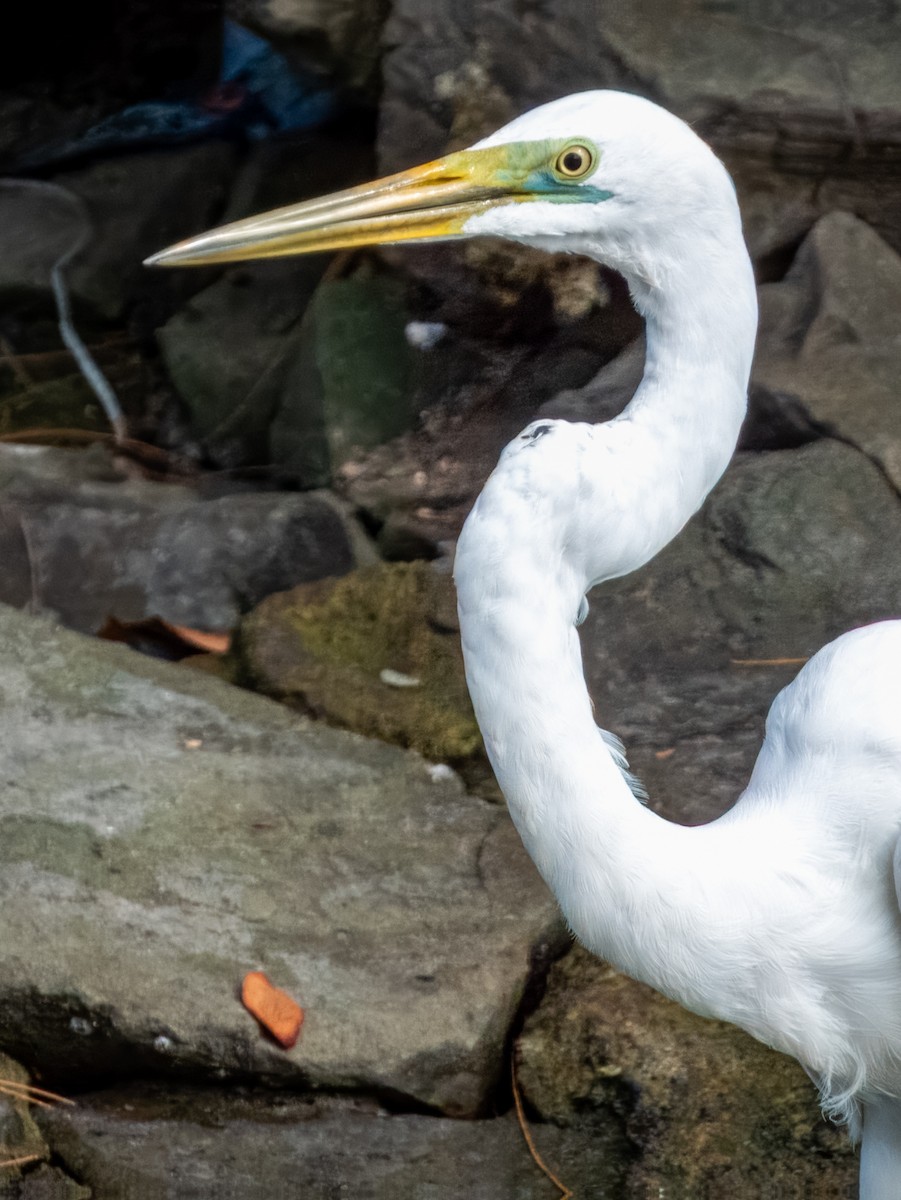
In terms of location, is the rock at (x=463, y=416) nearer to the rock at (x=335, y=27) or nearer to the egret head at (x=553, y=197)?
the rock at (x=335, y=27)

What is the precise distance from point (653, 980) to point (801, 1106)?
0.73m

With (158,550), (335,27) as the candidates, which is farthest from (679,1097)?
(335,27)

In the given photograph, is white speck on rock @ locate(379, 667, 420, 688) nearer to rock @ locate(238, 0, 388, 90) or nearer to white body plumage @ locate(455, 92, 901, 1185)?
white body plumage @ locate(455, 92, 901, 1185)

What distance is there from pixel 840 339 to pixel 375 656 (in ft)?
4.82

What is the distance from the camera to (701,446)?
1.55 m

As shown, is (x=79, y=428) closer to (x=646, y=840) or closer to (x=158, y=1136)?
(x=158, y=1136)

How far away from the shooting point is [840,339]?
3.66 meters

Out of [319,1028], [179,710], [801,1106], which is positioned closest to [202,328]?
[179,710]

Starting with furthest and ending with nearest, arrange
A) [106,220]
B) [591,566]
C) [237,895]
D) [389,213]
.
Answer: [106,220], [237,895], [389,213], [591,566]

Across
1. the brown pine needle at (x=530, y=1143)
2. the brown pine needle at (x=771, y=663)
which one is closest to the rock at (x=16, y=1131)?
the brown pine needle at (x=530, y=1143)

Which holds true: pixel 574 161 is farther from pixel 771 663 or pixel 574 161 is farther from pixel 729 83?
pixel 729 83

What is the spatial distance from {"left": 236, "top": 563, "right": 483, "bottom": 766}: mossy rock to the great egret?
1.27 m

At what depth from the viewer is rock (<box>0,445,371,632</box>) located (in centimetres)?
363

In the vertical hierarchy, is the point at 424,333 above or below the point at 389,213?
below
